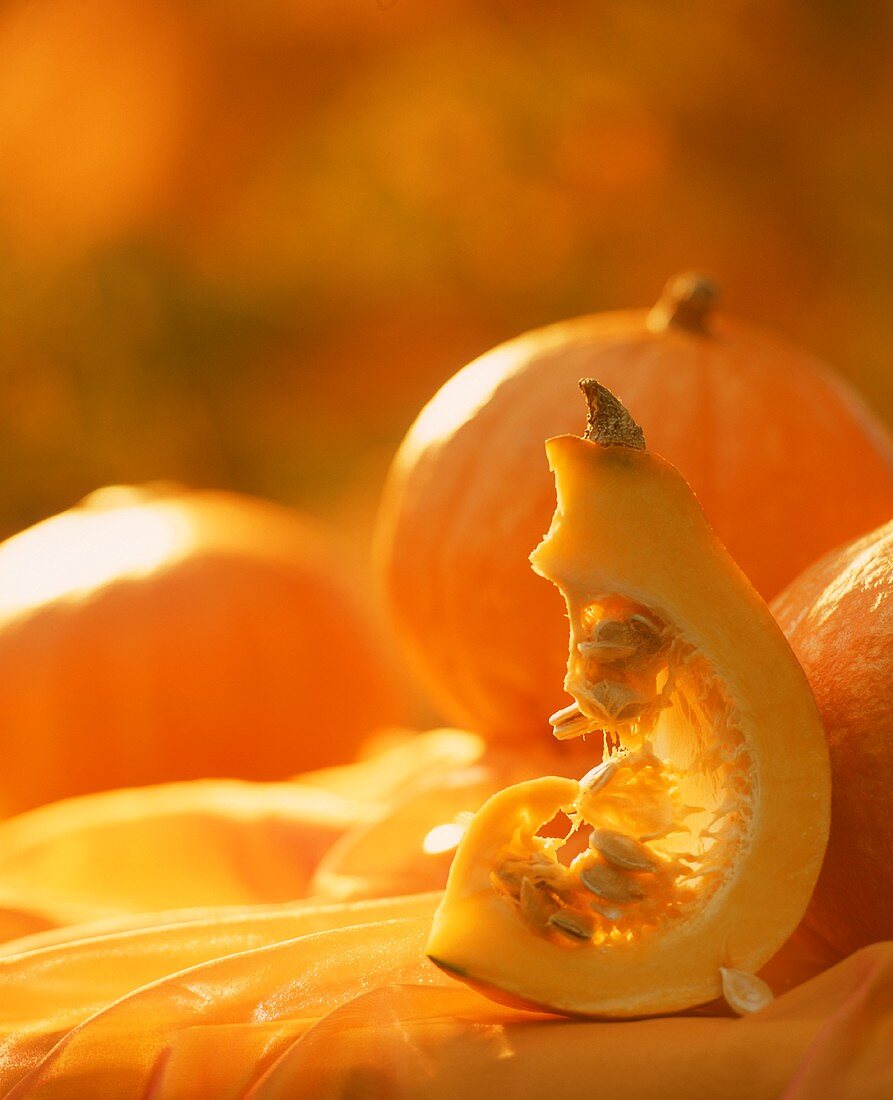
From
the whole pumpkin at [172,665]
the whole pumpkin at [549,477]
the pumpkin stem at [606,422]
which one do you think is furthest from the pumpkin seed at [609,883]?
the whole pumpkin at [172,665]

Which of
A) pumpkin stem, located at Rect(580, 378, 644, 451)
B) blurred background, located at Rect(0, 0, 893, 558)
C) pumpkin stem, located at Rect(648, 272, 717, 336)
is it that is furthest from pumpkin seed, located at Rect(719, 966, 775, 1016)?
blurred background, located at Rect(0, 0, 893, 558)

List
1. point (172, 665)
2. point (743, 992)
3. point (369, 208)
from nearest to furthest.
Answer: point (743, 992), point (172, 665), point (369, 208)

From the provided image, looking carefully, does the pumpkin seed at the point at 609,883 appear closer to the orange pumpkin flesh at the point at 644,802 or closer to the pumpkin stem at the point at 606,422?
the orange pumpkin flesh at the point at 644,802

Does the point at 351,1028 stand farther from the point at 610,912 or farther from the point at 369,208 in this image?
the point at 369,208

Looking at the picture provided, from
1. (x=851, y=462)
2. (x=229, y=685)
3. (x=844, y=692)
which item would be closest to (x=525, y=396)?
(x=851, y=462)

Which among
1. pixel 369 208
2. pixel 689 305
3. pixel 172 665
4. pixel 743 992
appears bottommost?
pixel 743 992

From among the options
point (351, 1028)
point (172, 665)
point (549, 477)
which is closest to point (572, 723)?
point (351, 1028)

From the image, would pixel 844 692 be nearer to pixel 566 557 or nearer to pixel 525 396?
pixel 566 557

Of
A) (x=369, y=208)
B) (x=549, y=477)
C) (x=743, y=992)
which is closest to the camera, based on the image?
(x=743, y=992)
